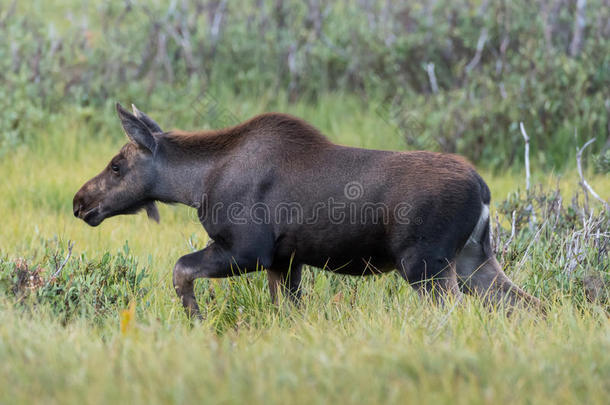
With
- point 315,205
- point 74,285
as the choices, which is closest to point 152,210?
point 74,285

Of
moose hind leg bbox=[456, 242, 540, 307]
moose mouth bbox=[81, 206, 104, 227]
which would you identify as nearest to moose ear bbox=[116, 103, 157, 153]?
moose mouth bbox=[81, 206, 104, 227]

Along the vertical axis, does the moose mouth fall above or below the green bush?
above

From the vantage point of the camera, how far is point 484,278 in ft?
19.1

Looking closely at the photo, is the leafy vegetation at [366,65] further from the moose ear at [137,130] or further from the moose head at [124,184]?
the moose ear at [137,130]

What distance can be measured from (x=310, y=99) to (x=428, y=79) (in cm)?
→ 179

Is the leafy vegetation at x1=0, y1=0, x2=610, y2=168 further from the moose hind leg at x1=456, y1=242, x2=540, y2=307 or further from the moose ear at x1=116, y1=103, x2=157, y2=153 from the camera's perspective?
the moose ear at x1=116, y1=103, x2=157, y2=153

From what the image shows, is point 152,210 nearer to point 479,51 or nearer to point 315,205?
point 315,205

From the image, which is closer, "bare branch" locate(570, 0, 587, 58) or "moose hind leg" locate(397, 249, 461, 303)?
"moose hind leg" locate(397, 249, 461, 303)

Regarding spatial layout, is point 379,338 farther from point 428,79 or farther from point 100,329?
point 428,79

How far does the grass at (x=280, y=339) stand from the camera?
3.62 metres

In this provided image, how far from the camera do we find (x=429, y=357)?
3.97 meters

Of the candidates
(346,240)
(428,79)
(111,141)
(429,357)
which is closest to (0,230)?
(111,141)

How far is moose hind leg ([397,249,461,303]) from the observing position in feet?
17.3
